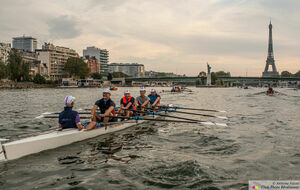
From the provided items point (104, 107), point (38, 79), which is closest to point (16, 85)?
point (38, 79)

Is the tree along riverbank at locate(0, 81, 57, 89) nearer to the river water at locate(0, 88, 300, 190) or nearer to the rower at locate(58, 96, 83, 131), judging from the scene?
the river water at locate(0, 88, 300, 190)

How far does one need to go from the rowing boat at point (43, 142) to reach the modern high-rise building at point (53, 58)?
494 ft

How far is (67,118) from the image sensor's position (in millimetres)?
9211

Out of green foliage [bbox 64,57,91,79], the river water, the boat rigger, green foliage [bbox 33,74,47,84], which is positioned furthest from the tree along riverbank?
the boat rigger

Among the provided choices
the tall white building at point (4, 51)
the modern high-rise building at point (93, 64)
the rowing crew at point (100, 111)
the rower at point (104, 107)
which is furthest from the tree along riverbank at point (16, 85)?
the rower at point (104, 107)

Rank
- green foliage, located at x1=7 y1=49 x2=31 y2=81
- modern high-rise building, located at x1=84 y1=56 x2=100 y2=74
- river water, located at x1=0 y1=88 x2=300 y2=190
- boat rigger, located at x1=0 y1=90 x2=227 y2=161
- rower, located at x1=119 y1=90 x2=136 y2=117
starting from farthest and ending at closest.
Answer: modern high-rise building, located at x1=84 y1=56 x2=100 y2=74 < green foliage, located at x1=7 y1=49 x2=31 y2=81 < rower, located at x1=119 y1=90 x2=136 y2=117 < boat rigger, located at x1=0 y1=90 x2=227 y2=161 < river water, located at x1=0 y1=88 x2=300 y2=190

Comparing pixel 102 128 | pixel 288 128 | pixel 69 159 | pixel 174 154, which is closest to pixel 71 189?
pixel 69 159

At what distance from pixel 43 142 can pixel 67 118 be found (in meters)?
1.29

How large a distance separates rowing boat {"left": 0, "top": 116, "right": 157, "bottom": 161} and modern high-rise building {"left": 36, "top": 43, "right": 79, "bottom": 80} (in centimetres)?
15043

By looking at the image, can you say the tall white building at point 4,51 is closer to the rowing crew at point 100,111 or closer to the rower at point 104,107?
the rowing crew at point 100,111

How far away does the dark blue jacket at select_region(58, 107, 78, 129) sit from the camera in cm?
909

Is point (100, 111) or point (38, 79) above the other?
point (38, 79)

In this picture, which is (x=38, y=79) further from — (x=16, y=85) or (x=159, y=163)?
(x=159, y=163)

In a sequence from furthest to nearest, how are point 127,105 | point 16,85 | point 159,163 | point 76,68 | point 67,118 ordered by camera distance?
1. point 76,68
2. point 16,85
3. point 127,105
4. point 67,118
5. point 159,163
